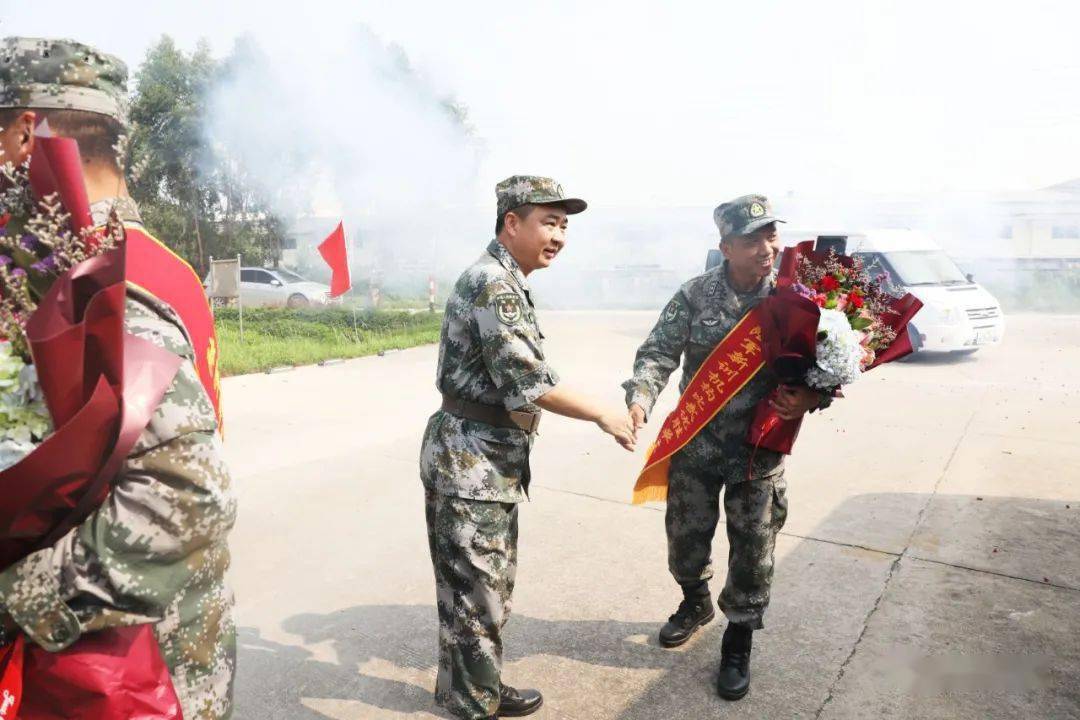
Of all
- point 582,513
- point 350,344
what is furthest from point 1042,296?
point 582,513

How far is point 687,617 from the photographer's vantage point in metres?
3.37

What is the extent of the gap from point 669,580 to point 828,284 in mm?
1730

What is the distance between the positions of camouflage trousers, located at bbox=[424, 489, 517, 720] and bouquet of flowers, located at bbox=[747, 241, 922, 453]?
109 cm

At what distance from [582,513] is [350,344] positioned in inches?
339

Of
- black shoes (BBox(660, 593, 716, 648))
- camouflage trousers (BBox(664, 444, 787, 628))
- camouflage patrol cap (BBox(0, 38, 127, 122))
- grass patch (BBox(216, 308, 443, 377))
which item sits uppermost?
camouflage patrol cap (BBox(0, 38, 127, 122))

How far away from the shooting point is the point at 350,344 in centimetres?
1279

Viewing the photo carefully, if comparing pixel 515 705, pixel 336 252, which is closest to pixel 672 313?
pixel 515 705

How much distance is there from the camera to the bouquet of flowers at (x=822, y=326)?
2.76 meters

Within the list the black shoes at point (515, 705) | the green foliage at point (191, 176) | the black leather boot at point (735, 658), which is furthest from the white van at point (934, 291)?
the green foliage at point (191, 176)

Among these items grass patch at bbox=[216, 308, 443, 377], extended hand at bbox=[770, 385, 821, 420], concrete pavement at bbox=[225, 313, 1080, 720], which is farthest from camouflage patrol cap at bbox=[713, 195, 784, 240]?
grass patch at bbox=[216, 308, 443, 377]

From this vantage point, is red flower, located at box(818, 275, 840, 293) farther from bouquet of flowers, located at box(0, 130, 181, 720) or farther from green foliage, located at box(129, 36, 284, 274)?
green foliage, located at box(129, 36, 284, 274)

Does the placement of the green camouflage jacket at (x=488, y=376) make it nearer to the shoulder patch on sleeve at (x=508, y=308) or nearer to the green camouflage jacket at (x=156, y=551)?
the shoulder patch on sleeve at (x=508, y=308)

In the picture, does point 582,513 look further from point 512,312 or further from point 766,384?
point 512,312

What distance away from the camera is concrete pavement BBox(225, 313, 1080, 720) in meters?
2.98
